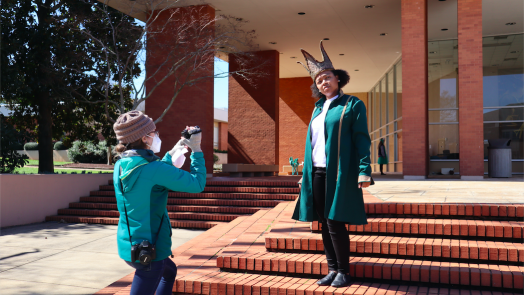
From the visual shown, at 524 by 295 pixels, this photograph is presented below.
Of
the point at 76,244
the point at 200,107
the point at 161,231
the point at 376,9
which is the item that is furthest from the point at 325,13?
the point at 161,231

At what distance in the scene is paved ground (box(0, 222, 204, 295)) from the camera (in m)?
4.15

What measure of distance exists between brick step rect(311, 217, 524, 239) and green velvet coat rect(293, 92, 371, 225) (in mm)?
1256

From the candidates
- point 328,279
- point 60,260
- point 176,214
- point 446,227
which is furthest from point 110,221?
point 446,227

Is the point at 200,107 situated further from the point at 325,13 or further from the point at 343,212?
the point at 343,212

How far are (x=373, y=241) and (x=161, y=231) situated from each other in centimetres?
228

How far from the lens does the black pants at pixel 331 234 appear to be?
9.91ft

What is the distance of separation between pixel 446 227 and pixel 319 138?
5.73ft

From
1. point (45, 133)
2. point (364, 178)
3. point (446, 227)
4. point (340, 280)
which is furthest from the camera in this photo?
point (45, 133)

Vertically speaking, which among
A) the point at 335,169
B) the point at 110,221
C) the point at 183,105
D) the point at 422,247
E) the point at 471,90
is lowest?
the point at 110,221

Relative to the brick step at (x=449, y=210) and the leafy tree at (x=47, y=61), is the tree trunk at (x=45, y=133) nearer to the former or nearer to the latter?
the leafy tree at (x=47, y=61)

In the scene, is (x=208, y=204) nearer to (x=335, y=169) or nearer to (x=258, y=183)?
(x=258, y=183)

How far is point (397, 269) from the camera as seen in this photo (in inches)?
133

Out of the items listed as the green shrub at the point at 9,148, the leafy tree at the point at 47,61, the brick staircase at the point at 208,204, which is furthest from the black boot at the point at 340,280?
the green shrub at the point at 9,148

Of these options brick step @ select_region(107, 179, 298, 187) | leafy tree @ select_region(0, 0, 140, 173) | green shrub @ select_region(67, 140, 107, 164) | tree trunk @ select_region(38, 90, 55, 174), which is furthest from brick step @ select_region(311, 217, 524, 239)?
green shrub @ select_region(67, 140, 107, 164)
